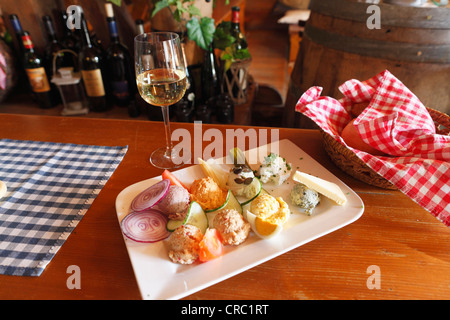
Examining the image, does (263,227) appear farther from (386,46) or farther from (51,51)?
(51,51)

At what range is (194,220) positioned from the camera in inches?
22.3

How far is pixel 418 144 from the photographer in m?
0.65

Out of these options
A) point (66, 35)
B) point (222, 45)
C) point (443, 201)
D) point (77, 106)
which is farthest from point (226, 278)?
point (66, 35)

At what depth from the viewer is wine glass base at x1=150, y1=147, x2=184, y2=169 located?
2.59ft

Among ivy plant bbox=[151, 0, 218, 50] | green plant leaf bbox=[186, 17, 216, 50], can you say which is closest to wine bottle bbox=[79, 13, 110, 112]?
ivy plant bbox=[151, 0, 218, 50]

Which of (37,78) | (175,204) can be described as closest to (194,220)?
(175,204)

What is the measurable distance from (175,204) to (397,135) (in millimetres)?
523

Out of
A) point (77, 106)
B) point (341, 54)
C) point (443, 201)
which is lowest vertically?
point (77, 106)

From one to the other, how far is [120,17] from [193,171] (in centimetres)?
117

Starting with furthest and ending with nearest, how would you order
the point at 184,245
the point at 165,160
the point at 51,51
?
the point at 51,51 < the point at 165,160 < the point at 184,245

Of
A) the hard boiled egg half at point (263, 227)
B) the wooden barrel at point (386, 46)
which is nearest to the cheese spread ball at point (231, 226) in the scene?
the hard boiled egg half at point (263, 227)

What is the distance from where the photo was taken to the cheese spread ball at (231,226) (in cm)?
54

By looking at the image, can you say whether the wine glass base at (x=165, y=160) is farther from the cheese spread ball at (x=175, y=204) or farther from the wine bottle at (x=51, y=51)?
the wine bottle at (x=51, y=51)

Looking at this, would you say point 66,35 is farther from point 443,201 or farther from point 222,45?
point 443,201
